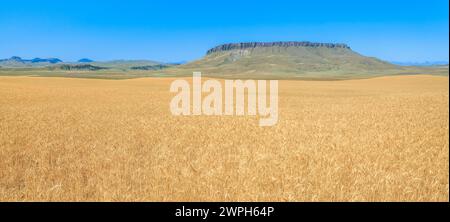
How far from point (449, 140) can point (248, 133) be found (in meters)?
6.93

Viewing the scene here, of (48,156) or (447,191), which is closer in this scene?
(447,191)

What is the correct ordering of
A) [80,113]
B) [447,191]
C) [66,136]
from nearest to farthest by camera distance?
[447,191] → [66,136] → [80,113]

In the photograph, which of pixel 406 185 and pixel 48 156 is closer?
pixel 406 185

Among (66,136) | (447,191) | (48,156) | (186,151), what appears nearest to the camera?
(447,191)

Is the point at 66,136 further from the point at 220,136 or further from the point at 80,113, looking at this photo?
the point at 80,113

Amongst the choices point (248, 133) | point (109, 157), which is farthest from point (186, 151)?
point (248, 133)

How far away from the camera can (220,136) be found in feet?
45.3

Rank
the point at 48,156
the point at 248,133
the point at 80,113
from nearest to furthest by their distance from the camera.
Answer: the point at 48,156, the point at 248,133, the point at 80,113
